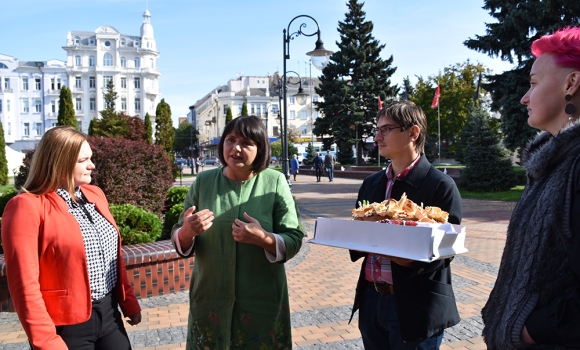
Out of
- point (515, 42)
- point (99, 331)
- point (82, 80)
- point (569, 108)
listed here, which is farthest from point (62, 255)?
point (82, 80)

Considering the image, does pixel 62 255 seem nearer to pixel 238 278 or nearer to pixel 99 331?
pixel 99 331

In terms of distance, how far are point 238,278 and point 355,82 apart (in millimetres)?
38431

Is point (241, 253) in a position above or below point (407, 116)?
below

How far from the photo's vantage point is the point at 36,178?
7.68 ft

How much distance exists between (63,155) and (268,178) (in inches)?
44.7

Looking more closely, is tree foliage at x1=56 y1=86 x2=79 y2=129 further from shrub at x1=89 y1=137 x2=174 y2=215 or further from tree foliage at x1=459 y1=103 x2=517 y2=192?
shrub at x1=89 y1=137 x2=174 y2=215

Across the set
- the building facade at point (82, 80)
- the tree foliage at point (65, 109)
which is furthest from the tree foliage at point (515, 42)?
the building facade at point (82, 80)

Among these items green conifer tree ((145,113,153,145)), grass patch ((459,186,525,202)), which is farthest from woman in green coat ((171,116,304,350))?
green conifer tree ((145,113,153,145))

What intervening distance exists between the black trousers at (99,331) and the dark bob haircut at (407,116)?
1916mm

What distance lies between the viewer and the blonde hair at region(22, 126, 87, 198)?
234 centimetres

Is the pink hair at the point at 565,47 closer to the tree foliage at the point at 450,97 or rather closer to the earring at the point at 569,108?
the earring at the point at 569,108

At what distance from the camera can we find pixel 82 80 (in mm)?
76312

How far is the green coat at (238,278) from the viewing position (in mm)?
2438

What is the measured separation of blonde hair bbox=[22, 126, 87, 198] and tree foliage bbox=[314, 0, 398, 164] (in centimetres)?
3701
